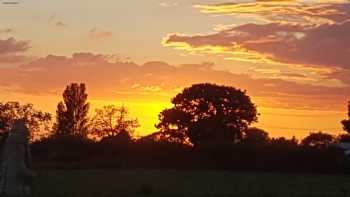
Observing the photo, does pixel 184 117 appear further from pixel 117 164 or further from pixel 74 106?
pixel 117 164

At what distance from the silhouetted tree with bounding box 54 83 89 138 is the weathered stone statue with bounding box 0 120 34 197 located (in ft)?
303

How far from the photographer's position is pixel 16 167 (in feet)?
64.3

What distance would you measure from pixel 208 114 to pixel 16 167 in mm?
82511

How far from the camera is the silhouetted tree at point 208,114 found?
99500mm

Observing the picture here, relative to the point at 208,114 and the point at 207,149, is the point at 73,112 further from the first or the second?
the point at 207,149

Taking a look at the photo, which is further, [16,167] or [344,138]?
[344,138]

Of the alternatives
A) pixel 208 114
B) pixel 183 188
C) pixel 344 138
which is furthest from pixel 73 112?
pixel 183 188

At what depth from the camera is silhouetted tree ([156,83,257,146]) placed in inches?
3917

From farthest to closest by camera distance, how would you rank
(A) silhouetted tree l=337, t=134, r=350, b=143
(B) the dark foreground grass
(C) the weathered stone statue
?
(A) silhouetted tree l=337, t=134, r=350, b=143
(B) the dark foreground grass
(C) the weathered stone statue

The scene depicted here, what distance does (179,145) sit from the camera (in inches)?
2766

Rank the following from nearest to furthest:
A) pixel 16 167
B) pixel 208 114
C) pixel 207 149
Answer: pixel 16 167
pixel 207 149
pixel 208 114

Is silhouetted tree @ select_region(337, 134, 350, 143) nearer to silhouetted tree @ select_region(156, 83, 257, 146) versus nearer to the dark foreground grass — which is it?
silhouetted tree @ select_region(156, 83, 257, 146)

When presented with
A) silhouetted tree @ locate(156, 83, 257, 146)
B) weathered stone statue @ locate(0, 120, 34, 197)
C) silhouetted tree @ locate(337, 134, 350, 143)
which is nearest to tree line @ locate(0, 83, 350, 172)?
silhouetted tree @ locate(156, 83, 257, 146)

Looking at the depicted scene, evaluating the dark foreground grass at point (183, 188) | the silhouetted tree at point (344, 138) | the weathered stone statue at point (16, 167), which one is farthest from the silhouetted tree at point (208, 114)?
the weathered stone statue at point (16, 167)
